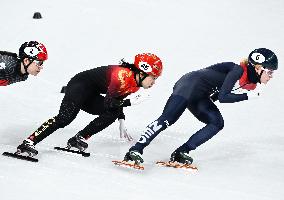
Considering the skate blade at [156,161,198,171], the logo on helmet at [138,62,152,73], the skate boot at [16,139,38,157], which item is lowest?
the skate blade at [156,161,198,171]

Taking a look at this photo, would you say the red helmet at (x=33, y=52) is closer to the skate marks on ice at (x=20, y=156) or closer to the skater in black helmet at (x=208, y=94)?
the skate marks on ice at (x=20, y=156)

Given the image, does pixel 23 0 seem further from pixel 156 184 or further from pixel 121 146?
pixel 156 184

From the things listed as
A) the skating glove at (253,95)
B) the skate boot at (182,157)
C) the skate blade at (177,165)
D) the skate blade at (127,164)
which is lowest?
the skate blade at (177,165)

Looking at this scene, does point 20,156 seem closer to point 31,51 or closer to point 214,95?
point 31,51

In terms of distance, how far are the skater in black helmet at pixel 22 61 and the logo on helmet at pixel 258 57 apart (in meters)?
2.77

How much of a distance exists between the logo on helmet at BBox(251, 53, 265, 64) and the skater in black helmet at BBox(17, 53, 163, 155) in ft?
3.98

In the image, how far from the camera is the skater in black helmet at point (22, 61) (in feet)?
22.0

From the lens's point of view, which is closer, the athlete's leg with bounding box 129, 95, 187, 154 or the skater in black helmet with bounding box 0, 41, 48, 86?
the athlete's leg with bounding box 129, 95, 187, 154

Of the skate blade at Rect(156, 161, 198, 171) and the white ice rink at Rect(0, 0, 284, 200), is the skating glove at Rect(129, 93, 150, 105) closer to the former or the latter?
the white ice rink at Rect(0, 0, 284, 200)

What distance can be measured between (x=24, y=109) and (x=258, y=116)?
4318mm

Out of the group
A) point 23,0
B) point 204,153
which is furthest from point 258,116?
point 23,0

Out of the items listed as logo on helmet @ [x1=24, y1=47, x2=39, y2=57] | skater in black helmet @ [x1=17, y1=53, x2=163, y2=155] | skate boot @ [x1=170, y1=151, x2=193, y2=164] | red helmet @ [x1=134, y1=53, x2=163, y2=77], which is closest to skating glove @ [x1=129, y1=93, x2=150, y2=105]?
skater in black helmet @ [x1=17, y1=53, x2=163, y2=155]

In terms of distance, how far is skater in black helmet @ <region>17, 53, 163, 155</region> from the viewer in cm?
654

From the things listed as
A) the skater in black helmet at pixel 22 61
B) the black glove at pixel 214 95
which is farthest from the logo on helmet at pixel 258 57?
the skater in black helmet at pixel 22 61
